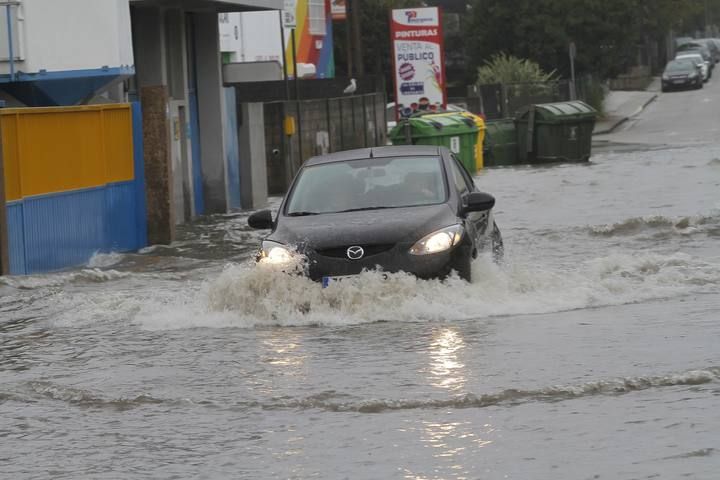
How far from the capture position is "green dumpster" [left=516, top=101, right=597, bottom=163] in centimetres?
3469

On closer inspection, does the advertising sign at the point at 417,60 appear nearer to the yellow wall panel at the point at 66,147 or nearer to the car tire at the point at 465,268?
the yellow wall panel at the point at 66,147

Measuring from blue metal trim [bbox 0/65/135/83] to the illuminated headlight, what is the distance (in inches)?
288

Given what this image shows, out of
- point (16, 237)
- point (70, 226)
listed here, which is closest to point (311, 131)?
point (70, 226)

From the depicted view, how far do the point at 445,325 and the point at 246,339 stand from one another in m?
1.50

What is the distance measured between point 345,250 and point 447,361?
6.46ft

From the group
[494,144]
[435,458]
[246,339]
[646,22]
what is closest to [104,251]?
[246,339]

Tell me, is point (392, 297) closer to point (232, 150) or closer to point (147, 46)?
point (147, 46)

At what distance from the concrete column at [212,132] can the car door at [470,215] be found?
12.4 m

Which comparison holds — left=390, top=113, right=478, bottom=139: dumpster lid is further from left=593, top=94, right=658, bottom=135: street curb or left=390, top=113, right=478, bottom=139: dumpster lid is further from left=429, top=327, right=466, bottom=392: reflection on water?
left=429, top=327, right=466, bottom=392: reflection on water

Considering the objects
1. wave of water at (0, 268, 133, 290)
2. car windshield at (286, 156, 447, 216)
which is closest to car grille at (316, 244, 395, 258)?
car windshield at (286, 156, 447, 216)

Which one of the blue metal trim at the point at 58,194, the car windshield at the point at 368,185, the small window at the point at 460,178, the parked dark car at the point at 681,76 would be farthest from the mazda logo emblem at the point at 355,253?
the parked dark car at the point at 681,76

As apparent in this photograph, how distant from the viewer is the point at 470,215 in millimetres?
12281

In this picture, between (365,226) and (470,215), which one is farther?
(470,215)

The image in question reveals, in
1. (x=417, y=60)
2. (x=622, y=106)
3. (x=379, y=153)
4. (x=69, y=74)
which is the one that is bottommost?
(x=379, y=153)
